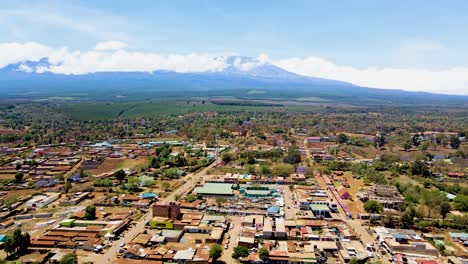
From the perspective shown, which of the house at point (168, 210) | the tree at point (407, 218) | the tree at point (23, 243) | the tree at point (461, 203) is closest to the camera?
the tree at point (23, 243)

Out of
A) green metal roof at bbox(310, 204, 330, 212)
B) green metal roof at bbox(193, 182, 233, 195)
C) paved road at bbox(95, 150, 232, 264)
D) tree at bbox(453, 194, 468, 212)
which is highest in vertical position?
tree at bbox(453, 194, 468, 212)

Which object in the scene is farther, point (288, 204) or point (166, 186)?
point (166, 186)

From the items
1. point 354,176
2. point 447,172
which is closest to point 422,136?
point 447,172

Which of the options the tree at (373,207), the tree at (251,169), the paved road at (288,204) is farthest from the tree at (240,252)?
the tree at (251,169)

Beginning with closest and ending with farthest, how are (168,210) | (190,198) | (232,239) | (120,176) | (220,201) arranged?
1. (232,239)
2. (168,210)
3. (220,201)
4. (190,198)
5. (120,176)

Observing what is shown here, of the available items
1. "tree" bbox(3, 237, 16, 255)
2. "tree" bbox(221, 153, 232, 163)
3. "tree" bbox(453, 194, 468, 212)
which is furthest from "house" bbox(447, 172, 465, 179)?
"tree" bbox(3, 237, 16, 255)

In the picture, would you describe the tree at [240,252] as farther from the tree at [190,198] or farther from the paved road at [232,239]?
the tree at [190,198]

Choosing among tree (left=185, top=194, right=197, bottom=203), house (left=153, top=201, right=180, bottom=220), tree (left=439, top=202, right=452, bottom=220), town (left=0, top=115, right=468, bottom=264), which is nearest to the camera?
town (left=0, top=115, right=468, bottom=264)

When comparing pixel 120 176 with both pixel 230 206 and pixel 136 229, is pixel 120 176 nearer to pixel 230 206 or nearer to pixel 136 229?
pixel 136 229

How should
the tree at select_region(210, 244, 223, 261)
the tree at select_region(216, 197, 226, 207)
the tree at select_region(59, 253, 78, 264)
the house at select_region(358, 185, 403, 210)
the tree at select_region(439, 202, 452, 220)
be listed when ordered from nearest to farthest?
the tree at select_region(59, 253, 78, 264), the tree at select_region(210, 244, 223, 261), the tree at select_region(439, 202, 452, 220), the house at select_region(358, 185, 403, 210), the tree at select_region(216, 197, 226, 207)

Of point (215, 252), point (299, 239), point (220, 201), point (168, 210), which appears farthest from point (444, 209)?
point (168, 210)

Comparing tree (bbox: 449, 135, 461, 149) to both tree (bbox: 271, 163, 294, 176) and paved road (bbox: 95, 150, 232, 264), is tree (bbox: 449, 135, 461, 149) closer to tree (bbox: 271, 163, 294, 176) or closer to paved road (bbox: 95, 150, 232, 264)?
tree (bbox: 271, 163, 294, 176)
